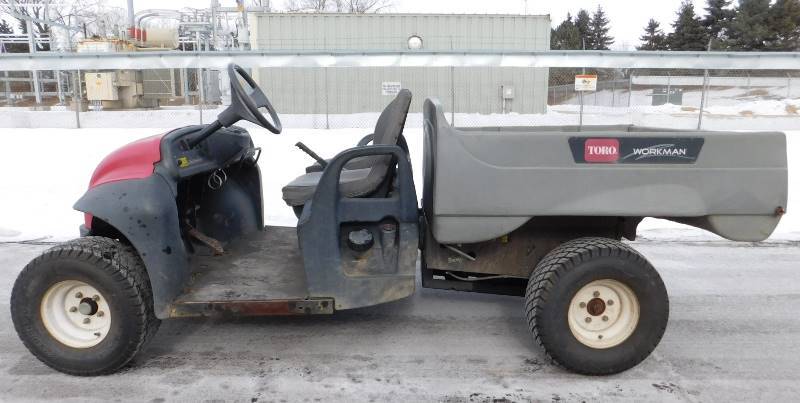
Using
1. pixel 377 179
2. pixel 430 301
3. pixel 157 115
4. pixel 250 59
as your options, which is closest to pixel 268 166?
pixel 250 59

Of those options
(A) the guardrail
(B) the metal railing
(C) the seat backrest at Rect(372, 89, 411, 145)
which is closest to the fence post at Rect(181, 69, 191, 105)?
(B) the metal railing

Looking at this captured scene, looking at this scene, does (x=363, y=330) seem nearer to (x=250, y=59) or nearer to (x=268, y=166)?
(x=268, y=166)

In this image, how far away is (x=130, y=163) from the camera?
3.22 meters

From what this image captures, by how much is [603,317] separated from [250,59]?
10947mm

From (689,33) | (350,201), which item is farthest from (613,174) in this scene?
(689,33)

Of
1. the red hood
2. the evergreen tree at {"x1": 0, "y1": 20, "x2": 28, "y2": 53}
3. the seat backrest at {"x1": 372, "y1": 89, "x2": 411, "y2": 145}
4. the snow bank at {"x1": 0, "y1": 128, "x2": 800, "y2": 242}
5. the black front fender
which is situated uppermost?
→ the evergreen tree at {"x1": 0, "y1": 20, "x2": 28, "y2": 53}

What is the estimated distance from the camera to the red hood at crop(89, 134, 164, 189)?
317 centimetres

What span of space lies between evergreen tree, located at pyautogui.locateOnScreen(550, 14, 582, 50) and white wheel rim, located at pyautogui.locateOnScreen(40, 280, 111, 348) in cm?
5308

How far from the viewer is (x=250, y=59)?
12.7 meters

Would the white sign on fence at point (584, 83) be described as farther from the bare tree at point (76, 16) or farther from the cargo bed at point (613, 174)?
the bare tree at point (76, 16)

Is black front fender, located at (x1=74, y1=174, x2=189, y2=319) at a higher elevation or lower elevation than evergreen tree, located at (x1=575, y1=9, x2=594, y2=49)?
lower

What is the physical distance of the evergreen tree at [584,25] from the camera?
2276 inches

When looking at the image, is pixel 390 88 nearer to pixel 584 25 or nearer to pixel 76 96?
pixel 76 96

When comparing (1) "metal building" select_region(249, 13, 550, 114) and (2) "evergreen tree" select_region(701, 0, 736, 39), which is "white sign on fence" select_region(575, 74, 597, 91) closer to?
(1) "metal building" select_region(249, 13, 550, 114)
